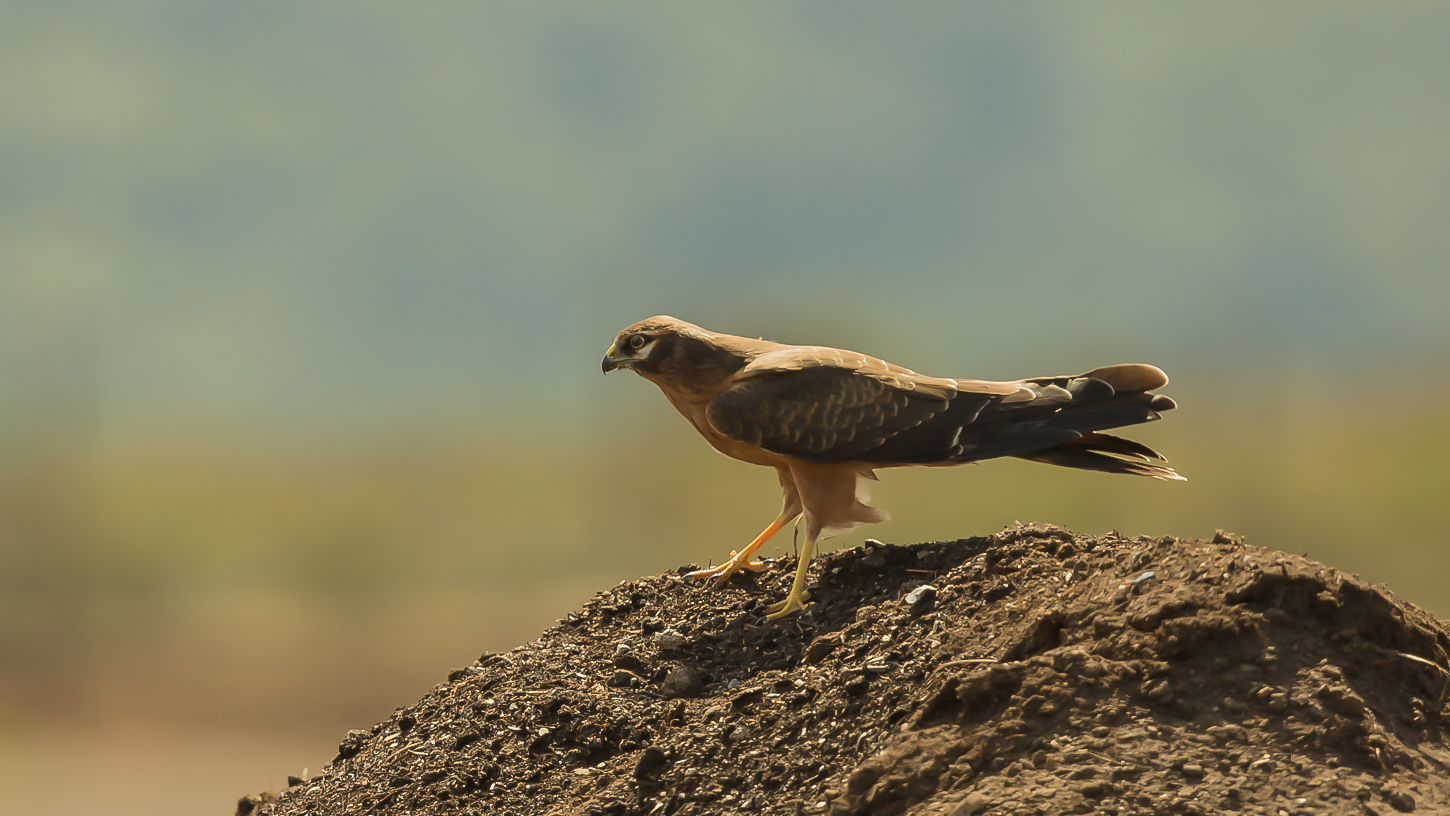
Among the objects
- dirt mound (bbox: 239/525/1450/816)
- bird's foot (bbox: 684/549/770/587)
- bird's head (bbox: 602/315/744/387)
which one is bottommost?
dirt mound (bbox: 239/525/1450/816)

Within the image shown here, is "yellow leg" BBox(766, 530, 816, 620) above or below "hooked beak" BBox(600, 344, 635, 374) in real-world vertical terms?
below

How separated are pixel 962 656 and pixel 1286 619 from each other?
4.45ft

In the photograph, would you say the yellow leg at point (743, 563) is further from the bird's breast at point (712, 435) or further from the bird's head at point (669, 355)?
the bird's head at point (669, 355)

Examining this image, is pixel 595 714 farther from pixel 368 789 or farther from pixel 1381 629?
pixel 1381 629

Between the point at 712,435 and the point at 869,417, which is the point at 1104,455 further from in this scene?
the point at 712,435

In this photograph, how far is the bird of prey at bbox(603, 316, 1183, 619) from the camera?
20.3 feet

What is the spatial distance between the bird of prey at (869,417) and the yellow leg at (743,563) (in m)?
0.41

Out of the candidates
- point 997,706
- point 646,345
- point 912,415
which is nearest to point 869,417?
point 912,415

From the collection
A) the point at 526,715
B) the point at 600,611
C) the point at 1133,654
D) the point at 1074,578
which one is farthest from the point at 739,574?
the point at 1133,654

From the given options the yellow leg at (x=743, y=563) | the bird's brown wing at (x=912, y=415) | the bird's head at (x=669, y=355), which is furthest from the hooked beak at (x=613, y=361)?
the yellow leg at (x=743, y=563)

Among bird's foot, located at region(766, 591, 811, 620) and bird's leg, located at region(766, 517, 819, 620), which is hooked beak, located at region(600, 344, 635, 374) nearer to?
bird's leg, located at region(766, 517, 819, 620)

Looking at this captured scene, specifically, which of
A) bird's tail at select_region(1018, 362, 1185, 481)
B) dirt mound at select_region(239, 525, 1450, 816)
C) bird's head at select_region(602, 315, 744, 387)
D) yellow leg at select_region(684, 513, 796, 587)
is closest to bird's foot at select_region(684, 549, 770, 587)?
yellow leg at select_region(684, 513, 796, 587)

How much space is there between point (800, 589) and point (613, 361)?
1831 millimetres

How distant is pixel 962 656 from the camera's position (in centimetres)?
489
